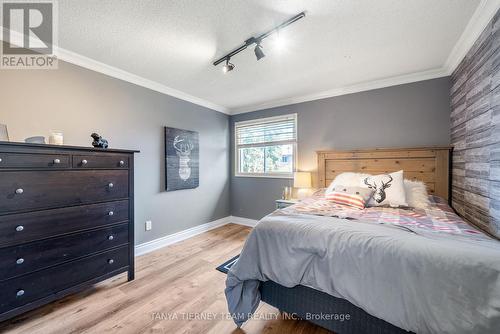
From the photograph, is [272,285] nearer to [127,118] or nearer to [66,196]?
[66,196]

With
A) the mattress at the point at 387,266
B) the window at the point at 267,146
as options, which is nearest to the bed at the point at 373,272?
the mattress at the point at 387,266

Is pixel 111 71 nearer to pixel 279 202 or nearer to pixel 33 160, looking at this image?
pixel 33 160

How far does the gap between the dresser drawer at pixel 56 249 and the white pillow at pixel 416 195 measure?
2975 millimetres

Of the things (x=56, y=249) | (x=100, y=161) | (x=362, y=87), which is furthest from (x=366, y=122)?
(x=56, y=249)

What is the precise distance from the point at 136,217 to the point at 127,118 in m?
1.28

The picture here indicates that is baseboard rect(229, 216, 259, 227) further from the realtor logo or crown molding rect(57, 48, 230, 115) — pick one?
the realtor logo

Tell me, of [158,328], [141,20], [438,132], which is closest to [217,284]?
[158,328]

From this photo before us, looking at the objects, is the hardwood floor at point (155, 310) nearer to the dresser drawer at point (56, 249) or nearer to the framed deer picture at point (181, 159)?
the dresser drawer at point (56, 249)

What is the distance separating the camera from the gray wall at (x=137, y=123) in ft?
6.26

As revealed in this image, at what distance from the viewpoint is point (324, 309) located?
1.32 metres

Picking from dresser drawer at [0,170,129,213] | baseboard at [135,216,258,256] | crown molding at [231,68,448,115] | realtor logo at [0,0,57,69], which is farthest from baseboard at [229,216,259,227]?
realtor logo at [0,0,57,69]

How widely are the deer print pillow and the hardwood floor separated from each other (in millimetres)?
1403

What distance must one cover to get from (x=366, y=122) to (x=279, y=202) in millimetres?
1709

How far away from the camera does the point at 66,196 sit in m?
1.68
